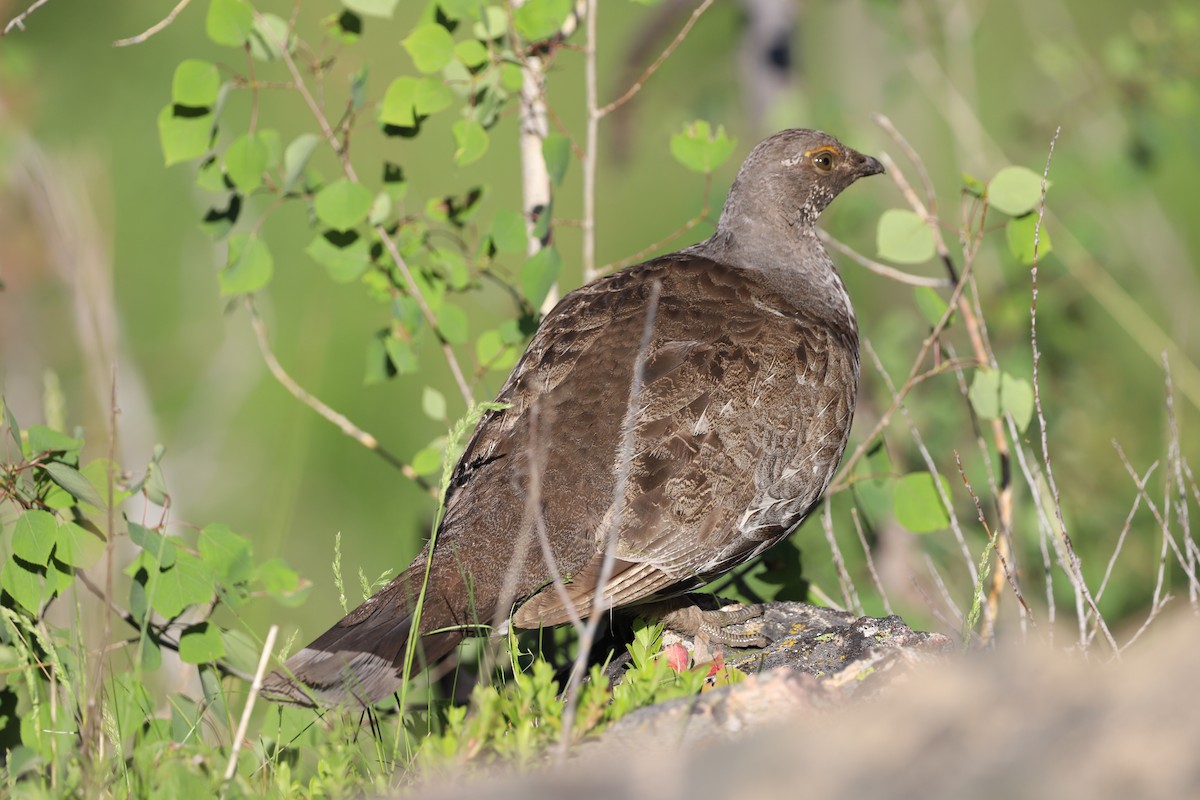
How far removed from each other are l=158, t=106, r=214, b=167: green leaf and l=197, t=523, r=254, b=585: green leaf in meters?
1.13

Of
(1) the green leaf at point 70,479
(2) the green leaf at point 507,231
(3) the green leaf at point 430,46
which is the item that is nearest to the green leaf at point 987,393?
(2) the green leaf at point 507,231

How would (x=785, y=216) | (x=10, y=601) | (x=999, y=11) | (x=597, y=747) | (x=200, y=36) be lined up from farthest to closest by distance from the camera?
(x=999, y=11) → (x=200, y=36) → (x=785, y=216) → (x=10, y=601) → (x=597, y=747)

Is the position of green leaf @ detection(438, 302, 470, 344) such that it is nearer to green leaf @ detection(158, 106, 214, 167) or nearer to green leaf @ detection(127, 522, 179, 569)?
green leaf @ detection(158, 106, 214, 167)

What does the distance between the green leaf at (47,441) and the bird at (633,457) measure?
80 centimetres

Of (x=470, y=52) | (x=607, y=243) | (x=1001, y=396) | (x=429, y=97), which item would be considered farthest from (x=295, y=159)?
(x=607, y=243)

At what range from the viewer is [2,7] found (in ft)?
20.2

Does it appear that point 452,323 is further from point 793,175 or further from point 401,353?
point 793,175

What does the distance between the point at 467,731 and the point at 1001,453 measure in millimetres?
2690

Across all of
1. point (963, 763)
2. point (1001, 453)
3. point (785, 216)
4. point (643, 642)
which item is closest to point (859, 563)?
point (1001, 453)

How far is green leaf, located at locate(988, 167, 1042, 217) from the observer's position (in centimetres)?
346

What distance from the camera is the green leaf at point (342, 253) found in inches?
149

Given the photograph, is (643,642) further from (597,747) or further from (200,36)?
(200,36)

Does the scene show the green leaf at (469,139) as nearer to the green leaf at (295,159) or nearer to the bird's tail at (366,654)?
the green leaf at (295,159)

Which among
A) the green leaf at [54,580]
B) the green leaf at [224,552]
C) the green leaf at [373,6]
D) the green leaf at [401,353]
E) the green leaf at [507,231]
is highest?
the green leaf at [373,6]
